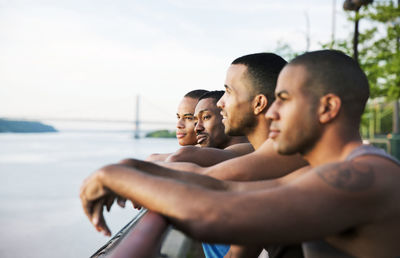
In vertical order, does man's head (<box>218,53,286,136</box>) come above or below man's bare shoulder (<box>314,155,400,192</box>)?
above

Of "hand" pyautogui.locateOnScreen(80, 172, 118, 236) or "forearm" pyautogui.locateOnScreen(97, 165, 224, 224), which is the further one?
"hand" pyautogui.locateOnScreen(80, 172, 118, 236)

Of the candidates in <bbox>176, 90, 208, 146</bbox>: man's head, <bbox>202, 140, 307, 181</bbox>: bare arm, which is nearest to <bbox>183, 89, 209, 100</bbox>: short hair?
<bbox>176, 90, 208, 146</bbox>: man's head

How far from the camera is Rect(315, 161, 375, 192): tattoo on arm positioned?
41.5 inches

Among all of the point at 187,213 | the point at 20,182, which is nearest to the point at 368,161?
the point at 187,213

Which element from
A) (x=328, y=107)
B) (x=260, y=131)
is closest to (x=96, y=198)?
(x=328, y=107)

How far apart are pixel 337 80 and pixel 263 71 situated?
1.06 meters

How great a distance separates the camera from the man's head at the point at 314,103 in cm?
132

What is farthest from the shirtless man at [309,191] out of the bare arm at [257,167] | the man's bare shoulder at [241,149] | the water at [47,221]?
the water at [47,221]

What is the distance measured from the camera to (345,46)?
15.7 metres

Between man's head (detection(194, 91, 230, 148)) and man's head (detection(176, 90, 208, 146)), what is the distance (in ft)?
1.91

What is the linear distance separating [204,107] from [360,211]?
8.81 ft

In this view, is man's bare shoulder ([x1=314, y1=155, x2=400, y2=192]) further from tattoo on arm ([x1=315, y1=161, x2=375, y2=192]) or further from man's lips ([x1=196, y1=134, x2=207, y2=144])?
man's lips ([x1=196, y1=134, x2=207, y2=144])

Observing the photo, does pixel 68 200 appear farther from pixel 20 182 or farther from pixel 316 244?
pixel 316 244

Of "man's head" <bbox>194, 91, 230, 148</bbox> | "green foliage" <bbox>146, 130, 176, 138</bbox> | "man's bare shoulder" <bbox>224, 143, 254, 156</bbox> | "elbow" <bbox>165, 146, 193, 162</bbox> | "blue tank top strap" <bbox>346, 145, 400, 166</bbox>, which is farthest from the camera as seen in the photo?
"green foliage" <bbox>146, 130, 176, 138</bbox>
